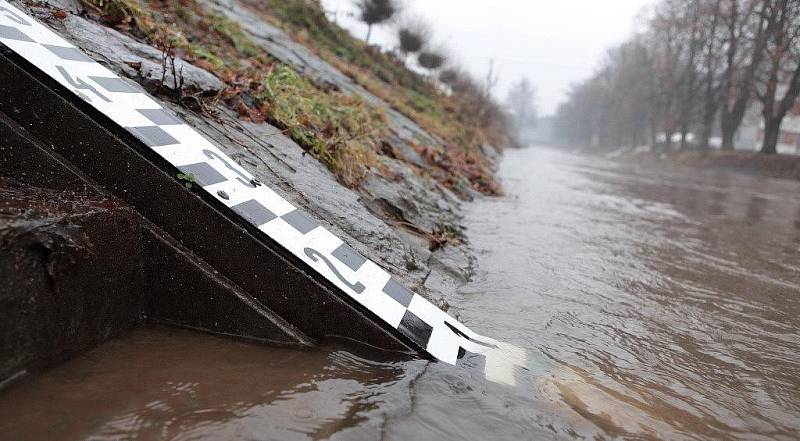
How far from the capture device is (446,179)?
21.2 feet

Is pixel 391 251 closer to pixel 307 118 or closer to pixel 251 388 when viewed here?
pixel 251 388

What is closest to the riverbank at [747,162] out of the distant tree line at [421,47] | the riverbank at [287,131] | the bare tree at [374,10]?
the distant tree line at [421,47]

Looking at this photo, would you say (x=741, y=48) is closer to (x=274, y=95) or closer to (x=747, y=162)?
(x=747, y=162)

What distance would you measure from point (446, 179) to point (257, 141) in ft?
12.3

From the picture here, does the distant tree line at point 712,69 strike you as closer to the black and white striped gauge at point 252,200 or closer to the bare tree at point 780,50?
the bare tree at point 780,50

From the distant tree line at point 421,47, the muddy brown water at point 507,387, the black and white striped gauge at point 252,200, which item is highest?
the distant tree line at point 421,47

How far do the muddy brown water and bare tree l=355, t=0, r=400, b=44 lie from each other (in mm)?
16394

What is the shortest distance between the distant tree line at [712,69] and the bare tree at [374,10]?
55.5 ft

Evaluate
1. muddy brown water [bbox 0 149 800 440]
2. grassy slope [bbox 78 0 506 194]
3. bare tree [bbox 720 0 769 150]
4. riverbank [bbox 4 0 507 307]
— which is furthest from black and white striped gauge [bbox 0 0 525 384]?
bare tree [bbox 720 0 769 150]

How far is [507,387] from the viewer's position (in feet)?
5.81

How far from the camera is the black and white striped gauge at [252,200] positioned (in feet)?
6.18

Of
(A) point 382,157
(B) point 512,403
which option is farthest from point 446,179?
(B) point 512,403

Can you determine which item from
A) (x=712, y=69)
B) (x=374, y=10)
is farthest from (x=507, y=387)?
(x=712, y=69)

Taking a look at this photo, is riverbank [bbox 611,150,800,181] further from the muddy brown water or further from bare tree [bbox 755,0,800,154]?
the muddy brown water
